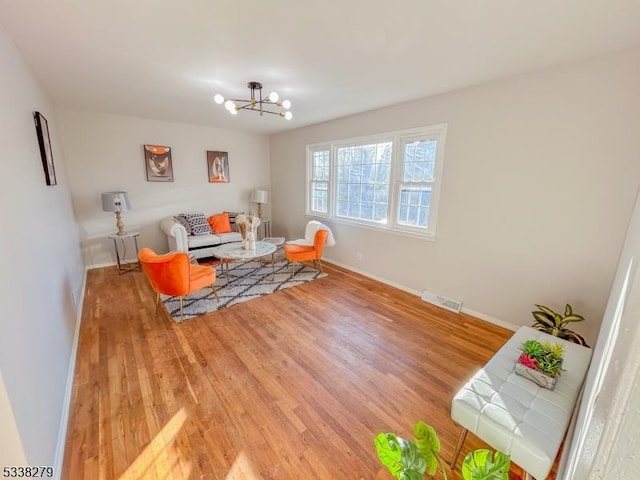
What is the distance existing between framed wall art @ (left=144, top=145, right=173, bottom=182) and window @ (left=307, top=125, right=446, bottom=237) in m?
2.48

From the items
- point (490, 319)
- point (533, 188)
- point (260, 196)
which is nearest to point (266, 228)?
point (260, 196)

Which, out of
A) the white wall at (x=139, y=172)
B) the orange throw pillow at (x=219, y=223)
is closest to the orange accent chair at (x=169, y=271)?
the orange throw pillow at (x=219, y=223)

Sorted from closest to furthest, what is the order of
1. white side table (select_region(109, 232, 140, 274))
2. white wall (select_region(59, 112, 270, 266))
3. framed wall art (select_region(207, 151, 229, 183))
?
white wall (select_region(59, 112, 270, 266)), white side table (select_region(109, 232, 140, 274)), framed wall art (select_region(207, 151, 229, 183))

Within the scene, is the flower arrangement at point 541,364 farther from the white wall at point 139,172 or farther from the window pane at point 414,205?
the white wall at point 139,172

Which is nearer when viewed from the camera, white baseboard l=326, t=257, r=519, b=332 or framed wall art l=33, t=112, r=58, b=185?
framed wall art l=33, t=112, r=58, b=185

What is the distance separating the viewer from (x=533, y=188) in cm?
246

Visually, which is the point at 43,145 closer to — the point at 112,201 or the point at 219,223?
the point at 112,201

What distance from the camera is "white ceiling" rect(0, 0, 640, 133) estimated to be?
62.1 inches

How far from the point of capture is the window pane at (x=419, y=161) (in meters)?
3.20

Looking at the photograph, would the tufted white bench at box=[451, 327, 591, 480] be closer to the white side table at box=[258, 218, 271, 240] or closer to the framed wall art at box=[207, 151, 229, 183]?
the white side table at box=[258, 218, 271, 240]

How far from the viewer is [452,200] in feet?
9.95

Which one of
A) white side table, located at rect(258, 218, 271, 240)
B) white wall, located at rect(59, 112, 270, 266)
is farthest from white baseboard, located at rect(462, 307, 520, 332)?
white wall, located at rect(59, 112, 270, 266)

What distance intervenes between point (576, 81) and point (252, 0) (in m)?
2.54

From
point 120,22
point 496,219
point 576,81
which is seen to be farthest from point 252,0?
point 496,219
